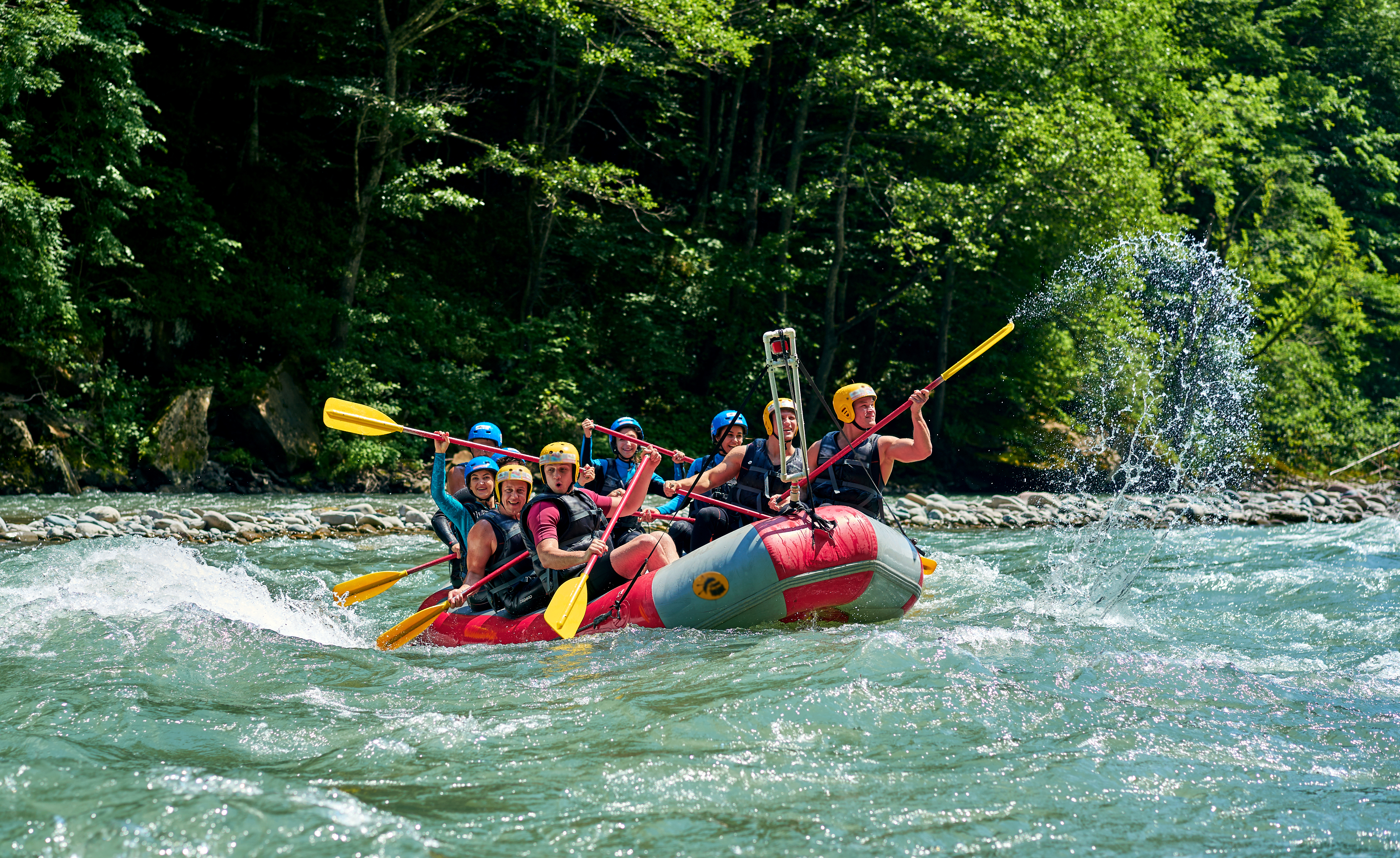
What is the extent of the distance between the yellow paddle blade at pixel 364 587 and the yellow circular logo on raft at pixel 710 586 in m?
2.50

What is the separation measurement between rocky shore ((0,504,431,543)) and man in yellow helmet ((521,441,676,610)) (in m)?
5.19

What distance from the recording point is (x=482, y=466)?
21.9 feet

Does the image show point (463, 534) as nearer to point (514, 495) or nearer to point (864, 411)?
point (514, 495)

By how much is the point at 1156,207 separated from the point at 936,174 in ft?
12.7

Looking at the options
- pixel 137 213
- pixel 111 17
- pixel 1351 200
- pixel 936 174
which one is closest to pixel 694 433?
pixel 936 174

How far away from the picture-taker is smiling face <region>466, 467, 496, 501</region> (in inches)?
260

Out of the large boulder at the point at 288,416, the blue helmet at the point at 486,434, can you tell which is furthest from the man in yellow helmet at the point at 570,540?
the large boulder at the point at 288,416

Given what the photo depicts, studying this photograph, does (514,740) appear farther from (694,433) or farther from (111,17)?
(694,433)

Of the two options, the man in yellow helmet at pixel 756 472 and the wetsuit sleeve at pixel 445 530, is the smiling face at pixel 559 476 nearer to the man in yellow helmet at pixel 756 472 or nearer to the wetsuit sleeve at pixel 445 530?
the man in yellow helmet at pixel 756 472

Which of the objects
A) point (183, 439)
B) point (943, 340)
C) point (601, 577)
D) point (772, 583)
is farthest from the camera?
point (943, 340)

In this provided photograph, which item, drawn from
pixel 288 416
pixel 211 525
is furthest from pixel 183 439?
pixel 211 525

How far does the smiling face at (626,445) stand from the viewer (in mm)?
7668

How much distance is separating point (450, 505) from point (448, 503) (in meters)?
0.02

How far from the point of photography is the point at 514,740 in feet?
12.3
